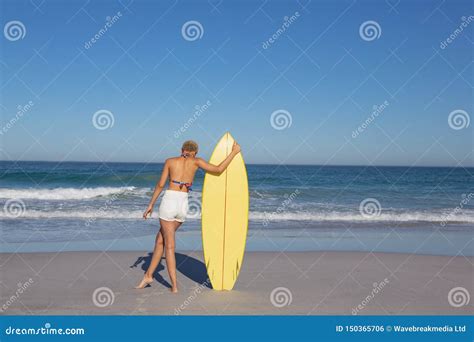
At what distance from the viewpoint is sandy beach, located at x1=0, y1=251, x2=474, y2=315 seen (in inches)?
178

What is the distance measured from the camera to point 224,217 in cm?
519

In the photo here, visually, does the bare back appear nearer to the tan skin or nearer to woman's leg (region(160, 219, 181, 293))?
the tan skin

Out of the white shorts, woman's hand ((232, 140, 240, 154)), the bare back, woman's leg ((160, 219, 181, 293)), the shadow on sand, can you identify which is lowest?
the shadow on sand

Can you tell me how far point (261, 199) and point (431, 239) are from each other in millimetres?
8968

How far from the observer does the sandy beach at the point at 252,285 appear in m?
4.52

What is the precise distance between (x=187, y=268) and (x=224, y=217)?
1.42m

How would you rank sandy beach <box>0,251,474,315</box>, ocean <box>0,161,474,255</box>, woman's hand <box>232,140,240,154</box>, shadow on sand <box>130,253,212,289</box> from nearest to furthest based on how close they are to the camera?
sandy beach <box>0,251,474,315</box> < woman's hand <box>232,140,240,154</box> < shadow on sand <box>130,253,212,289</box> < ocean <box>0,161,474,255</box>

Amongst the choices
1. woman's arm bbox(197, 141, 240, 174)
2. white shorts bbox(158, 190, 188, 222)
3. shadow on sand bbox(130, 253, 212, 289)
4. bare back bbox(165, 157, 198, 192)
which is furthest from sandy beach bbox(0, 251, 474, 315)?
woman's arm bbox(197, 141, 240, 174)

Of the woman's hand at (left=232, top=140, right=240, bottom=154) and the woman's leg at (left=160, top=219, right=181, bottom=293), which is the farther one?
the woman's hand at (left=232, top=140, right=240, bottom=154)

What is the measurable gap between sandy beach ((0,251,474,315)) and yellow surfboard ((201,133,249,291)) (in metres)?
0.22

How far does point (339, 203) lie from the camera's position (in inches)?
655

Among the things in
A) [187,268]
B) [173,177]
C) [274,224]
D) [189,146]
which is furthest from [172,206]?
[274,224]

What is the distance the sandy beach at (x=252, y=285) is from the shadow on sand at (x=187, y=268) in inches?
0.5

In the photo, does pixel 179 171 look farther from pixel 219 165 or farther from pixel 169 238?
pixel 169 238
